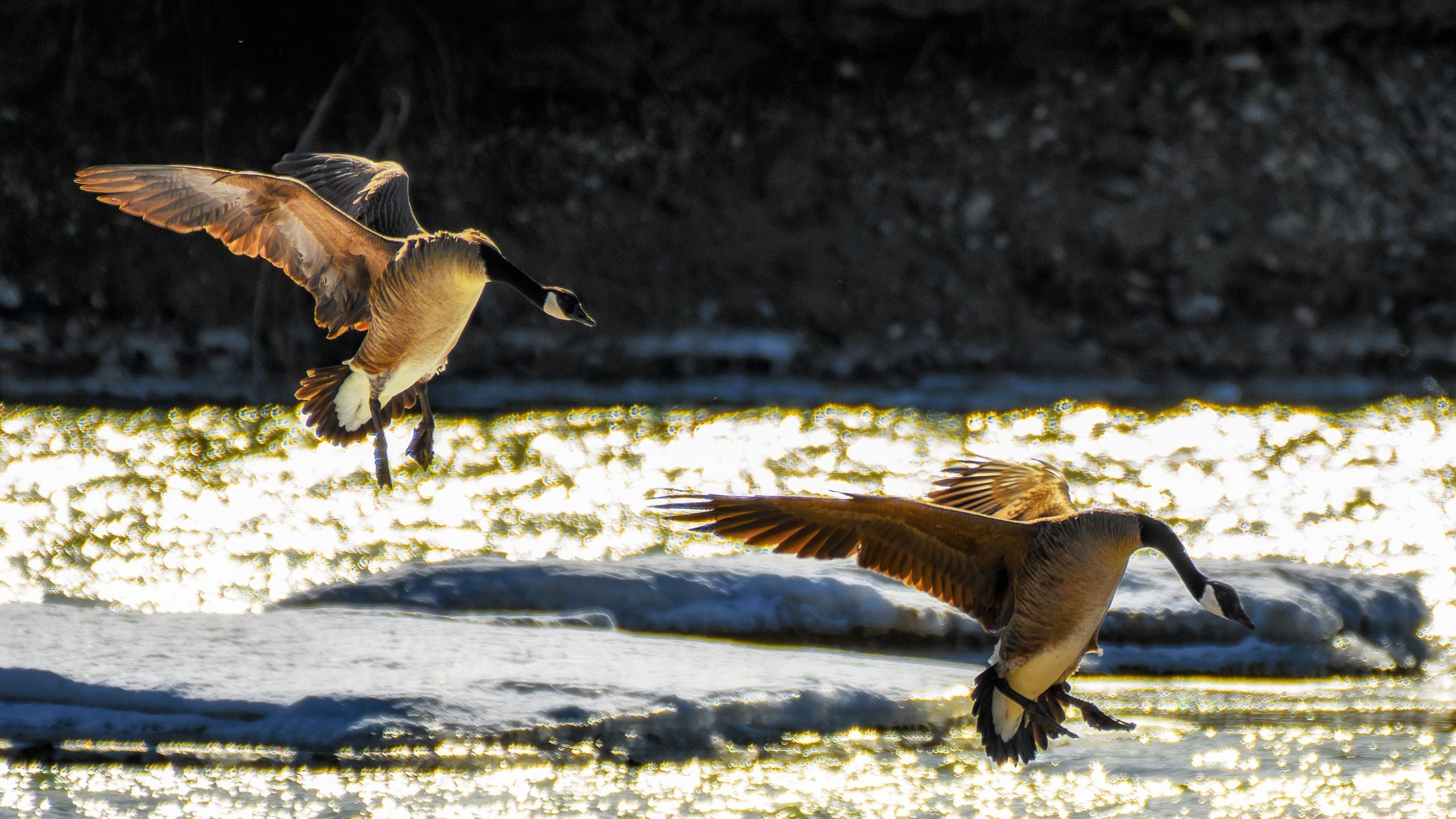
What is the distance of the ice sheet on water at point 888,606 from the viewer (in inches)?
242

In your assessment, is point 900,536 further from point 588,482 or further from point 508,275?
point 588,482

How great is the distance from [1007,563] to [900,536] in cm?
30

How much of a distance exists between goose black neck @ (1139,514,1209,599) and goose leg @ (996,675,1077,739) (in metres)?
0.47

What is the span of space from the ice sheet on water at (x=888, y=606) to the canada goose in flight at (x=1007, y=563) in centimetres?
177

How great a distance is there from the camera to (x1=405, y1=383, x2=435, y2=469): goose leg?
487 centimetres

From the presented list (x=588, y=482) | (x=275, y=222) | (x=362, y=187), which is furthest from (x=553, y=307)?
(x=588, y=482)

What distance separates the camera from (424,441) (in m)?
4.96

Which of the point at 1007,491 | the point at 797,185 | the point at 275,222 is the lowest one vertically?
the point at 1007,491

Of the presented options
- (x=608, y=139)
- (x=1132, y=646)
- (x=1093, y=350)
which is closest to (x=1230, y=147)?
(x=1093, y=350)

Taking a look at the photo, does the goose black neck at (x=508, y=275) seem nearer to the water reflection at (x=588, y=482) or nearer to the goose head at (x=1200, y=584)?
the goose head at (x=1200, y=584)

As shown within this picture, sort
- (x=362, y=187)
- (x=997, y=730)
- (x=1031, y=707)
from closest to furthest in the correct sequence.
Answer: (x=1031, y=707) → (x=997, y=730) → (x=362, y=187)

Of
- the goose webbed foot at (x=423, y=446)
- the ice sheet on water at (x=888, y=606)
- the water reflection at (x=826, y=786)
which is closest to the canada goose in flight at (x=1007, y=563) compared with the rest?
the water reflection at (x=826, y=786)

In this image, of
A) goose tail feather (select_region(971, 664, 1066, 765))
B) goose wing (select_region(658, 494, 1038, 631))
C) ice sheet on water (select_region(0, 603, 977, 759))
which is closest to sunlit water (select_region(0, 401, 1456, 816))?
ice sheet on water (select_region(0, 603, 977, 759))

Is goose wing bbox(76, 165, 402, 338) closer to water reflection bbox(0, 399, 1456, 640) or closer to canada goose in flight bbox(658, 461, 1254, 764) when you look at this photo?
canada goose in flight bbox(658, 461, 1254, 764)
